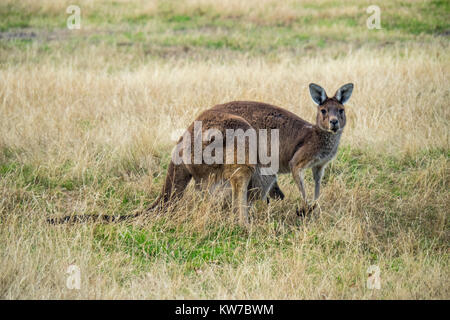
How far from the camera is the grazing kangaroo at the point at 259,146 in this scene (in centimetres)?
470

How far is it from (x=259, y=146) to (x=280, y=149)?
0.28 m

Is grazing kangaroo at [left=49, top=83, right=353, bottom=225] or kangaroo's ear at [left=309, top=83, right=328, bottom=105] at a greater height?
kangaroo's ear at [left=309, top=83, right=328, bottom=105]

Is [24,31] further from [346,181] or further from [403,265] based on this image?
[403,265]

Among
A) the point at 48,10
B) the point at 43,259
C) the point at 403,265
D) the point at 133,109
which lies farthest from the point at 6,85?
the point at 48,10

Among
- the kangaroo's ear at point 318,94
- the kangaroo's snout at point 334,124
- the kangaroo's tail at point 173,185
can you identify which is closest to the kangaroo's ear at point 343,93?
the kangaroo's ear at point 318,94

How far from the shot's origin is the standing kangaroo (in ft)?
15.5

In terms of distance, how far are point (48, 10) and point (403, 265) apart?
16.2m

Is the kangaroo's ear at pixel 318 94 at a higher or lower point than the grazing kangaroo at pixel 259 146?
higher
